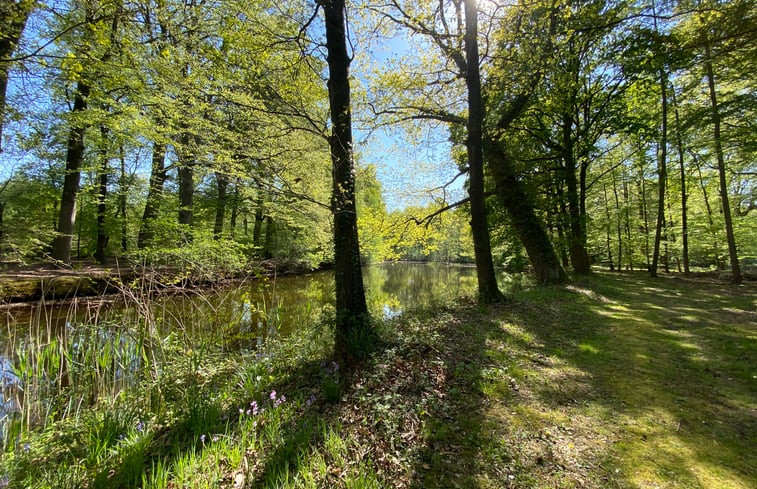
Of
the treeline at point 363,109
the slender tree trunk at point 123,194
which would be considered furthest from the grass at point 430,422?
the slender tree trunk at point 123,194

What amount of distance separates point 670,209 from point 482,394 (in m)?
24.7

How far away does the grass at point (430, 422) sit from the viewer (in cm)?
199

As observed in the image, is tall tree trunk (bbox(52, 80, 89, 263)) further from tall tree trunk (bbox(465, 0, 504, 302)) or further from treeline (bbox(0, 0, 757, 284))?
tall tree trunk (bbox(465, 0, 504, 302))

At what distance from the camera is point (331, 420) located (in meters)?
2.57

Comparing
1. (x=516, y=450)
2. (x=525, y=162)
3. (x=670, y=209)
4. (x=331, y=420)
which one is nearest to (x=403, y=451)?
(x=331, y=420)

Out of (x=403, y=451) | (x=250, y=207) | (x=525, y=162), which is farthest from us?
(x=250, y=207)

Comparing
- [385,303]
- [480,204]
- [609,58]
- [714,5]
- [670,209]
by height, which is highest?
[609,58]

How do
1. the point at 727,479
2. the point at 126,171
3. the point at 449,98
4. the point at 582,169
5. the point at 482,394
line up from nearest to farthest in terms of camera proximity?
the point at 727,479 < the point at 482,394 < the point at 449,98 < the point at 582,169 < the point at 126,171

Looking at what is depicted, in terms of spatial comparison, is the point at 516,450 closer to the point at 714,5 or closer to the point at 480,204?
the point at 480,204

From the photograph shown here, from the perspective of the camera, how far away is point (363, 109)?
23.2 ft

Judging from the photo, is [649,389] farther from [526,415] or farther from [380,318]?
[380,318]

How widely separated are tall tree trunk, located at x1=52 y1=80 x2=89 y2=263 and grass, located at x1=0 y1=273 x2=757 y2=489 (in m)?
11.0

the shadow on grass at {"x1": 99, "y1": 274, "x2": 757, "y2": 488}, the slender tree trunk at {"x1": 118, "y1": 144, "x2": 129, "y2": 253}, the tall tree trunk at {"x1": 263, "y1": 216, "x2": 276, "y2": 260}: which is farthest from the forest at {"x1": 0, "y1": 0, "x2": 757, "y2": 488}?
the tall tree trunk at {"x1": 263, "y1": 216, "x2": 276, "y2": 260}

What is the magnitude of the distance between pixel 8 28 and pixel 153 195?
28.8 ft
